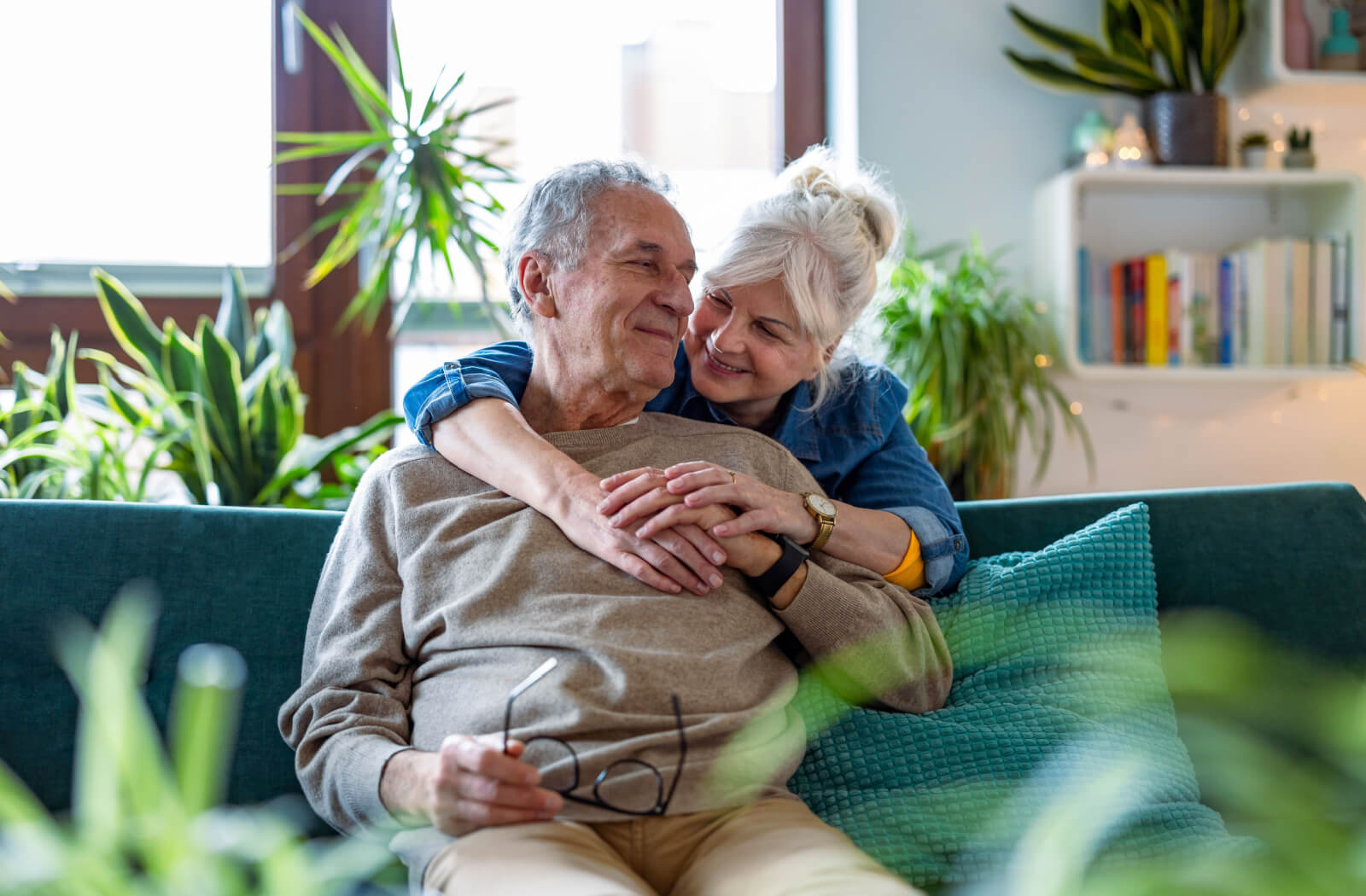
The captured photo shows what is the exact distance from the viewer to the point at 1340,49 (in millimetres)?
3012

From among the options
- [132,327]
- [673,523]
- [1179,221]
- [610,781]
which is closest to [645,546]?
[673,523]

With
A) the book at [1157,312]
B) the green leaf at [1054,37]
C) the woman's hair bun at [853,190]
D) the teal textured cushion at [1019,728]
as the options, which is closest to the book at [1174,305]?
the book at [1157,312]

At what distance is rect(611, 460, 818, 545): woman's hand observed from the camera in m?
1.29

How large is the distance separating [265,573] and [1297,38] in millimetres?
2984

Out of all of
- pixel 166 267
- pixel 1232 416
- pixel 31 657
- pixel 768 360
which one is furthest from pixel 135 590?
pixel 1232 416

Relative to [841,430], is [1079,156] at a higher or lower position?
higher

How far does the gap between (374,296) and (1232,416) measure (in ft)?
7.95

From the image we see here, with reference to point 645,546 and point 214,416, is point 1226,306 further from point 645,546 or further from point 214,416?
point 214,416

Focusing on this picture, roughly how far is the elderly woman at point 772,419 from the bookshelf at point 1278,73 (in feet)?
5.84

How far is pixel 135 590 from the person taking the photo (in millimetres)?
1536

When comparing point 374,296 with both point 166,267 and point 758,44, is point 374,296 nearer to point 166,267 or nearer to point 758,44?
point 166,267

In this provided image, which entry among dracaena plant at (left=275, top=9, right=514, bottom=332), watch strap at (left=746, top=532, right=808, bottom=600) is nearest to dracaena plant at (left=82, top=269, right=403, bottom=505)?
dracaena plant at (left=275, top=9, right=514, bottom=332)

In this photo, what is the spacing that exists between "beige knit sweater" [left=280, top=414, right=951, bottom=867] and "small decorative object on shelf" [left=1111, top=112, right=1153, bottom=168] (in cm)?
200

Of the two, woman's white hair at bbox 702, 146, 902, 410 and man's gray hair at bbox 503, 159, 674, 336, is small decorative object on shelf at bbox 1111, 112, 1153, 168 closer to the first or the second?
woman's white hair at bbox 702, 146, 902, 410
